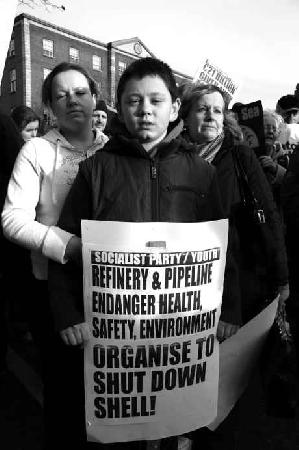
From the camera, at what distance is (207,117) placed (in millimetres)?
2322

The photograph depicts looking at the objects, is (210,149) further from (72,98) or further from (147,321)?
(147,321)

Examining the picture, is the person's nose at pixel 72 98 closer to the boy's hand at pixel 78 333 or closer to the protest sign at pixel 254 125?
the boy's hand at pixel 78 333

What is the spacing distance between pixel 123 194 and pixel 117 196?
24mm

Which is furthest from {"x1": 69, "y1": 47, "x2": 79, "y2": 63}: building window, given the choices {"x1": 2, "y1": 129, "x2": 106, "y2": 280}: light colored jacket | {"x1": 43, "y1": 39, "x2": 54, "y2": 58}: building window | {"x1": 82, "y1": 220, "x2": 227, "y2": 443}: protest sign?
{"x1": 82, "y1": 220, "x2": 227, "y2": 443}: protest sign

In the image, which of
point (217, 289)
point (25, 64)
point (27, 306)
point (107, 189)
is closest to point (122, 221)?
point (107, 189)

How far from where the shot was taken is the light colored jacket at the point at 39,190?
1632 millimetres

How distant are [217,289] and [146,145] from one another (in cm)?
62

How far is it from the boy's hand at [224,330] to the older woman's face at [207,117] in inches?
40.7

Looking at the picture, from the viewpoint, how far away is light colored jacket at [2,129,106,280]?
5.35ft

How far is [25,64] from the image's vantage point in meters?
29.8

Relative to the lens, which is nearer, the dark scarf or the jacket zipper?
the jacket zipper

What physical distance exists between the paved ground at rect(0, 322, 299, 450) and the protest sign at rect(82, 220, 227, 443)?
866 mm

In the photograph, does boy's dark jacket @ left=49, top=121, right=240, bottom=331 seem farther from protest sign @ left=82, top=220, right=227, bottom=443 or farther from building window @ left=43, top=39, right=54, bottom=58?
building window @ left=43, top=39, right=54, bottom=58

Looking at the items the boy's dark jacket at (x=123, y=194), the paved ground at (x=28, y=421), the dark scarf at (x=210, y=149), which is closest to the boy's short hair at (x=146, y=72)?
the boy's dark jacket at (x=123, y=194)
